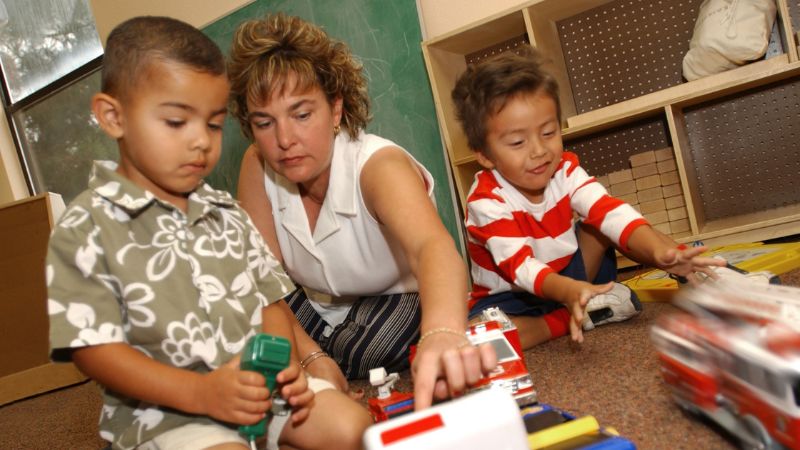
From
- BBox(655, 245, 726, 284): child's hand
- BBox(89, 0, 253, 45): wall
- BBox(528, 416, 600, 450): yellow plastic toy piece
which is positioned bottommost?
BBox(528, 416, 600, 450): yellow plastic toy piece

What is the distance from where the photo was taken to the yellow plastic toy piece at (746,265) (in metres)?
1.49

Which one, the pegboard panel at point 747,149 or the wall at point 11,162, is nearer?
the pegboard panel at point 747,149

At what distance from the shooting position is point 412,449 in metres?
0.49

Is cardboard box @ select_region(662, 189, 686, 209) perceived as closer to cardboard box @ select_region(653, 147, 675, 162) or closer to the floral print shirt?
cardboard box @ select_region(653, 147, 675, 162)

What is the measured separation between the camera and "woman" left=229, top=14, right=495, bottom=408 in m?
1.18

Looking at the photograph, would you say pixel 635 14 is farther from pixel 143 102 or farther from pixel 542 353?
pixel 143 102

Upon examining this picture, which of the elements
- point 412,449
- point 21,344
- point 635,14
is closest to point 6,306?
point 21,344

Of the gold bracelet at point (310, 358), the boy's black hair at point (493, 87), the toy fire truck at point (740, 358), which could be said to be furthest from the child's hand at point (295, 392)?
the boy's black hair at point (493, 87)

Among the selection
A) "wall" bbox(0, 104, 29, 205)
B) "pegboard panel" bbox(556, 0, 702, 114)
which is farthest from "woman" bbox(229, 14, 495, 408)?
"wall" bbox(0, 104, 29, 205)

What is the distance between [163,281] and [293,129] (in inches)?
18.0

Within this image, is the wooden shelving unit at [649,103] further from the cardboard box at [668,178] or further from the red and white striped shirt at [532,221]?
the red and white striped shirt at [532,221]

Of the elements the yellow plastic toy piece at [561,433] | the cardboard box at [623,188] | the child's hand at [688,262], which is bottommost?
the yellow plastic toy piece at [561,433]

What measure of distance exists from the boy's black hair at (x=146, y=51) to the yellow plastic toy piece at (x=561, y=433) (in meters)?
0.66

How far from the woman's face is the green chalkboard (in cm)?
117
